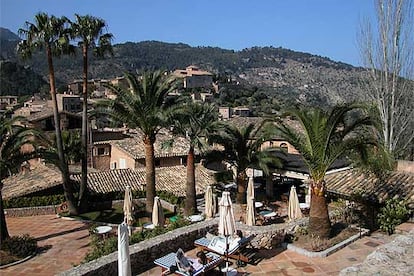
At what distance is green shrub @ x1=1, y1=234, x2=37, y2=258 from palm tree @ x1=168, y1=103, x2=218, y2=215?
8194 millimetres

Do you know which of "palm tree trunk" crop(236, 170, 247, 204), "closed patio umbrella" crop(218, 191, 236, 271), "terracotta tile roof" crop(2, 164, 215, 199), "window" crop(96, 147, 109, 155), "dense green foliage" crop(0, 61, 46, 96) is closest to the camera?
"closed patio umbrella" crop(218, 191, 236, 271)

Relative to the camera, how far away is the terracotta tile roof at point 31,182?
25.1 m

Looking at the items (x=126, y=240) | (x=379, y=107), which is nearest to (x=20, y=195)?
(x=126, y=240)

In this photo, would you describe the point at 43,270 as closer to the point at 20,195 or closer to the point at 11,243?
the point at 11,243

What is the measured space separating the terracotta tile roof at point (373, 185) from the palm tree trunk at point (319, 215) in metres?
4.08

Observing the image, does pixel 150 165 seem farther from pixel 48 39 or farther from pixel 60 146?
pixel 48 39

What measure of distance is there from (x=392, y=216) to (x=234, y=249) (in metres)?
6.53

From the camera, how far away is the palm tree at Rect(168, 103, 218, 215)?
20.6 metres

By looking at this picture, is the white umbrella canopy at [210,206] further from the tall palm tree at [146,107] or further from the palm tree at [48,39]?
the palm tree at [48,39]

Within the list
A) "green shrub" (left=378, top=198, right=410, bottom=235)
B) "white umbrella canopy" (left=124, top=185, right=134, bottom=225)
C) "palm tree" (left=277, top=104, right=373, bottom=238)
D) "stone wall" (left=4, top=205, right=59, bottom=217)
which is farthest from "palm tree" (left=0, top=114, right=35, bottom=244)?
"green shrub" (left=378, top=198, right=410, bottom=235)

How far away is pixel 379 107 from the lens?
25.5 m

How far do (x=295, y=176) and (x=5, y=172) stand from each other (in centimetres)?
1543

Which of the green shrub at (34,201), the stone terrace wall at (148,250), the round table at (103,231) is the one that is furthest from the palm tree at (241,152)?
the green shrub at (34,201)

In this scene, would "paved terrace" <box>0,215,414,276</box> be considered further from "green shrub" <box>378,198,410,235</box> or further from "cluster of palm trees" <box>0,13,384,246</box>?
"cluster of palm trees" <box>0,13,384,246</box>
